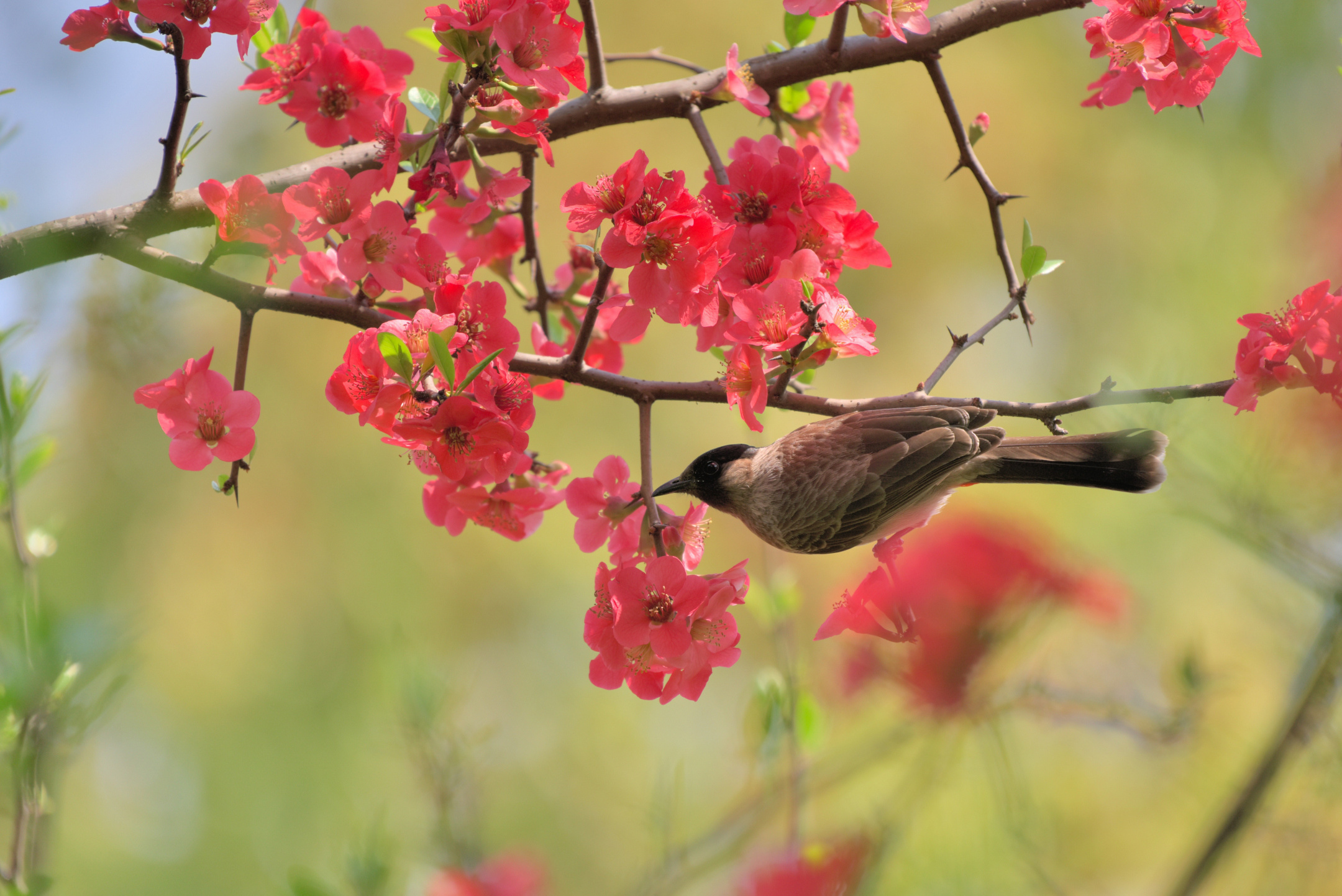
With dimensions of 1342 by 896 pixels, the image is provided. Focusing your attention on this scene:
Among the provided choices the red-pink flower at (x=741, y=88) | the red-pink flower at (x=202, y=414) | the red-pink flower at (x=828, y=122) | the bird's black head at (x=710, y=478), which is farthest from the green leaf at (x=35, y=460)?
the red-pink flower at (x=828, y=122)

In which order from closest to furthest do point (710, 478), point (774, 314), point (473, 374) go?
point (473, 374) < point (774, 314) < point (710, 478)

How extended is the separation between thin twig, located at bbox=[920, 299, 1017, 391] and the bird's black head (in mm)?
426

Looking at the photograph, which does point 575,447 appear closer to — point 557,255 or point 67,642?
point 557,255

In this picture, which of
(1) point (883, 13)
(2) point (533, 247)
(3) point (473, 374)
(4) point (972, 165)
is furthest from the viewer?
(2) point (533, 247)

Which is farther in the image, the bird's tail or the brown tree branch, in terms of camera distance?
the bird's tail

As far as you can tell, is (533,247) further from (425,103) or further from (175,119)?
(175,119)

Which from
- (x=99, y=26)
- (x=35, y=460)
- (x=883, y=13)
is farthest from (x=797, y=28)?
(x=35, y=460)

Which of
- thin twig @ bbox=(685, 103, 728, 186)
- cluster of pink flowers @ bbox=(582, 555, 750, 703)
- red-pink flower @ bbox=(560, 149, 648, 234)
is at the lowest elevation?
cluster of pink flowers @ bbox=(582, 555, 750, 703)

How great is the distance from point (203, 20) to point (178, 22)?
0.07 feet

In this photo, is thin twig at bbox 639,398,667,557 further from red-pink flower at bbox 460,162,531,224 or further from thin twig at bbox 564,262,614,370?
red-pink flower at bbox 460,162,531,224

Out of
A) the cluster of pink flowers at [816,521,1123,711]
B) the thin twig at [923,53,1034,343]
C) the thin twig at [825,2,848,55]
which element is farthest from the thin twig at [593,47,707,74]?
the cluster of pink flowers at [816,521,1123,711]

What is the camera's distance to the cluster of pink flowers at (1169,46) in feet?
3.11

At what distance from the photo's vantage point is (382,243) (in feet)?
2.89

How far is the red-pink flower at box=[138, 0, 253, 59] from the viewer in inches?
31.5
